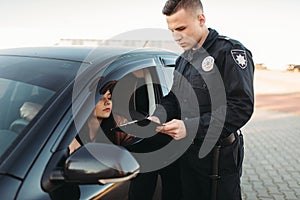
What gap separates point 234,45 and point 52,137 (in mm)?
1171

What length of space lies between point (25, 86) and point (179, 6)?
99 centimetres

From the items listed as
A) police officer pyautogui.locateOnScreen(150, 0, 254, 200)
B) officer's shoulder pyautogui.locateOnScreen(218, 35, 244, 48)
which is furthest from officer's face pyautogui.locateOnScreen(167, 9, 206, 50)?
officer's shoulder pyautogui.locateOnScreen(218, 35, 244, 48)

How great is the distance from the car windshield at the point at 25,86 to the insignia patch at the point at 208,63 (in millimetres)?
744

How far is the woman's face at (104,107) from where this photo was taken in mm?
1798

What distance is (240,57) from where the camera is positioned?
1.89m

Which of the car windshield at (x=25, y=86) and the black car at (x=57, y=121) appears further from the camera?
the car windshield at (x=25, y=86)

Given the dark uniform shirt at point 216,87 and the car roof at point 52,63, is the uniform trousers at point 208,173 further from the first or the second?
the car roof at point 52,63

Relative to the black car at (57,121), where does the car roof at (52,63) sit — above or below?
above

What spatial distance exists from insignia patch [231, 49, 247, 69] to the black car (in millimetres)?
599

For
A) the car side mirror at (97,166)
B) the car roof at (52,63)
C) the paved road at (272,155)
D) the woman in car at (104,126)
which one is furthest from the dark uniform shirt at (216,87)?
the paved road at (272,155)

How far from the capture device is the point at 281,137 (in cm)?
733

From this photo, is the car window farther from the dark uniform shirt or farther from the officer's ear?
the officer's ear

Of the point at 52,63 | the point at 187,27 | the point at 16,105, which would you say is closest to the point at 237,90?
the point at 187,27

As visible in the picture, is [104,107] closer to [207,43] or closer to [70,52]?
[70,52]
